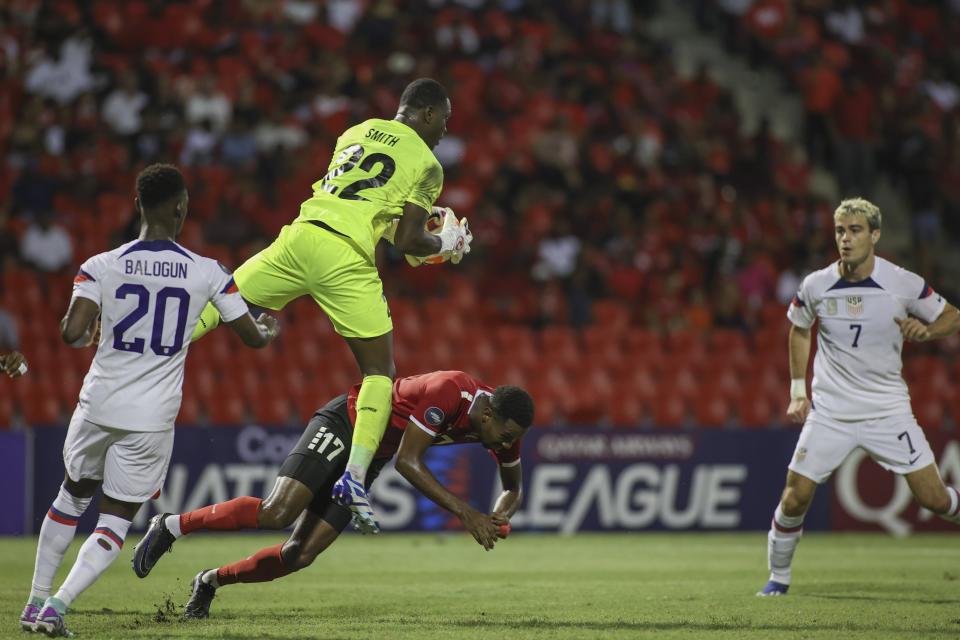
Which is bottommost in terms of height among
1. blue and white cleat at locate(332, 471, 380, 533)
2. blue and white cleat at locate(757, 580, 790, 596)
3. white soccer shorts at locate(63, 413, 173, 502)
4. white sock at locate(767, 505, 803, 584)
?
blue and white cleat at locate(757, 580, 790, 596)

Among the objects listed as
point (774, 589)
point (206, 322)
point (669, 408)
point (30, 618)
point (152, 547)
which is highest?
point (206, 322)

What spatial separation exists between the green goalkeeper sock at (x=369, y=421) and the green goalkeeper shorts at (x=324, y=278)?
40 cm

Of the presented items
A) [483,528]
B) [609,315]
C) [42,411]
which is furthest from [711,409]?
[483,528]

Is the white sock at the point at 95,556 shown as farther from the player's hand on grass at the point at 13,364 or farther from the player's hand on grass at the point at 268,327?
the player's hand on grass at the point at 268,327

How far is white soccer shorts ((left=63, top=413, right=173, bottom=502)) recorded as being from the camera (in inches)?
244

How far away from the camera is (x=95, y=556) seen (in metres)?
6.18

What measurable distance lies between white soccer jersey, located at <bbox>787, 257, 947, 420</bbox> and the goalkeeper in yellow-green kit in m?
2.55

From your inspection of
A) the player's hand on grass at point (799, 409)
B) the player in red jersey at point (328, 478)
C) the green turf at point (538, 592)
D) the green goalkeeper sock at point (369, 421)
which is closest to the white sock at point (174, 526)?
the player in red jersey at point (328, 478)

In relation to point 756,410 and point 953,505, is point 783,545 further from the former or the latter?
point 756,410

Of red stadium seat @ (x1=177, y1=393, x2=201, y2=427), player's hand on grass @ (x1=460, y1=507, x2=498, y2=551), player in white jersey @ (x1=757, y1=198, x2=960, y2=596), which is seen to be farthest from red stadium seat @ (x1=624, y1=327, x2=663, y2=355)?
player's hand on grass @ (x1=460, y1=507, x2=498, y2=551)

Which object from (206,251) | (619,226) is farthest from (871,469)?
(206,251)

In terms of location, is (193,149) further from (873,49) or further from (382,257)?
(873,49)

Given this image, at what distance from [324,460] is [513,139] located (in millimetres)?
12319

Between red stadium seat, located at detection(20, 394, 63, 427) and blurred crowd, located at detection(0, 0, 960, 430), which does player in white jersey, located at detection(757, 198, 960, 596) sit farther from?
red stadium seat, located at detection(20, 394, 63, 427)
